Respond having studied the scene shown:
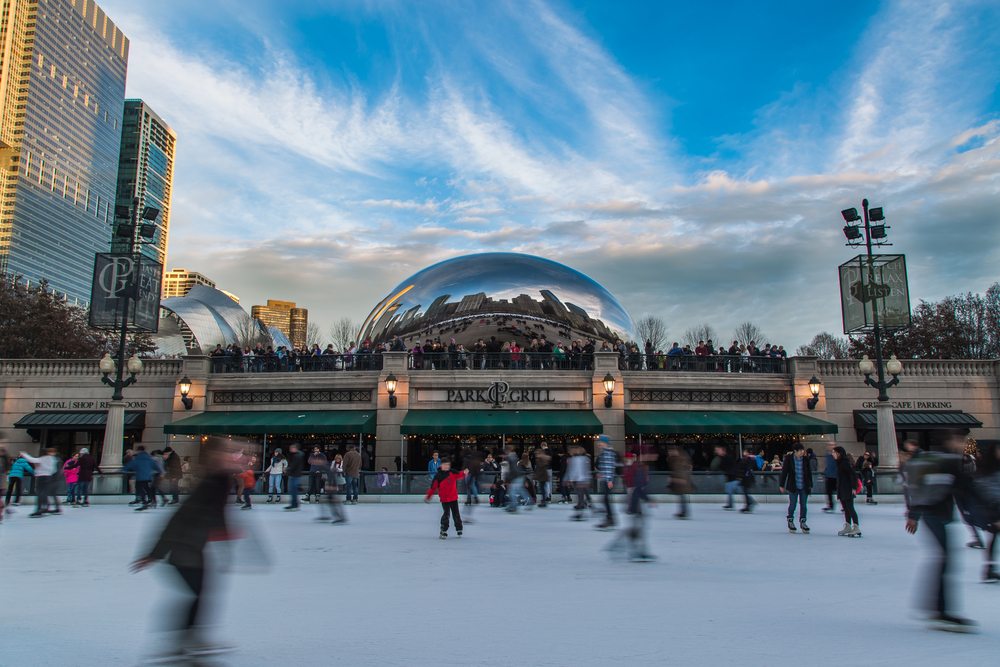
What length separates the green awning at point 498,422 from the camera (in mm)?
26656

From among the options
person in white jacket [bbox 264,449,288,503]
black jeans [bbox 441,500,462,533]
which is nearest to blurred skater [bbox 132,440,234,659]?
black jeans [bbox 441,500,462,533]

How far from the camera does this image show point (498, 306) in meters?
33.7

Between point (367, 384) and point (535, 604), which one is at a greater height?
point (367, 384)

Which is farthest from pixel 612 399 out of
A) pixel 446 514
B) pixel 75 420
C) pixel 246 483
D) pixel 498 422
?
pixel 75 420

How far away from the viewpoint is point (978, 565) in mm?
9266

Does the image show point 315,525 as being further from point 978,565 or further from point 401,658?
point 978,565

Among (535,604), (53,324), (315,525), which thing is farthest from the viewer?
(53,324)

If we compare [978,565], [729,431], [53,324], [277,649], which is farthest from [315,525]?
[53,324]

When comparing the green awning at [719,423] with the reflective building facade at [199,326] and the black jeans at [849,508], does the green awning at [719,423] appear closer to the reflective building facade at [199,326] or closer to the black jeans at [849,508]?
the black jeans at [849,508]

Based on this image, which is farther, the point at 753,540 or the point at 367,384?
the point at 367,384

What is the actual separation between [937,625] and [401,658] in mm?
4232

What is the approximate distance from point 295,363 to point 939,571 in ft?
88.5

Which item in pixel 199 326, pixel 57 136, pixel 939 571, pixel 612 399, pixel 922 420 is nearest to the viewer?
pixel 939 571

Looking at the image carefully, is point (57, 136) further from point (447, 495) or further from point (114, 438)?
point (447, 495)
